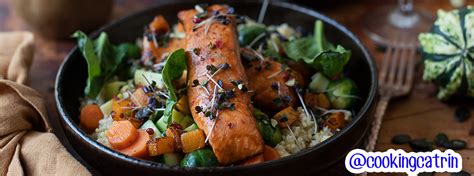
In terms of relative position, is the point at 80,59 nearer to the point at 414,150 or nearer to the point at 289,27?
the point at 289,27

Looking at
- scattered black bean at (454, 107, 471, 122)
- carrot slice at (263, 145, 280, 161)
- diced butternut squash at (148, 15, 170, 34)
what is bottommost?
scattered black bean at (454, 107, 471, 122)

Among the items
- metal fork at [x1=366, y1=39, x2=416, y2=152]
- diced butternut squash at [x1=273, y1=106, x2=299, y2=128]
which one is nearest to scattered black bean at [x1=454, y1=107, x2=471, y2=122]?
metal fork at [x1=366, y1=39, x2=416, y2=152]

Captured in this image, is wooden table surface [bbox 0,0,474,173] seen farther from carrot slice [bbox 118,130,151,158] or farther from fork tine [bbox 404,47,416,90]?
carrot slice [bbox 118,130,151,158]

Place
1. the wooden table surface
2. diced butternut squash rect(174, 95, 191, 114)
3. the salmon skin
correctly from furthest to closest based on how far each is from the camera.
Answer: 1. the wooden table surface
2. diced butternut squash rect(174, 95, 191, 114)
3. the salmon skin

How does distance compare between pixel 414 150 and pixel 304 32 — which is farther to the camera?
pixel 304 32

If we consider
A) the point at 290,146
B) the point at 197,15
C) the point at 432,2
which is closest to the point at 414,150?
the point at 290,146

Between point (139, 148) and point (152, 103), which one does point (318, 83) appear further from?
point (139, 148)

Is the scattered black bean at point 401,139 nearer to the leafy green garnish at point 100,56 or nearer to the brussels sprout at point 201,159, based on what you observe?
the brussels sprout at point 201,159

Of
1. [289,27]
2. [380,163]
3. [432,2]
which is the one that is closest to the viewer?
[380,163]
